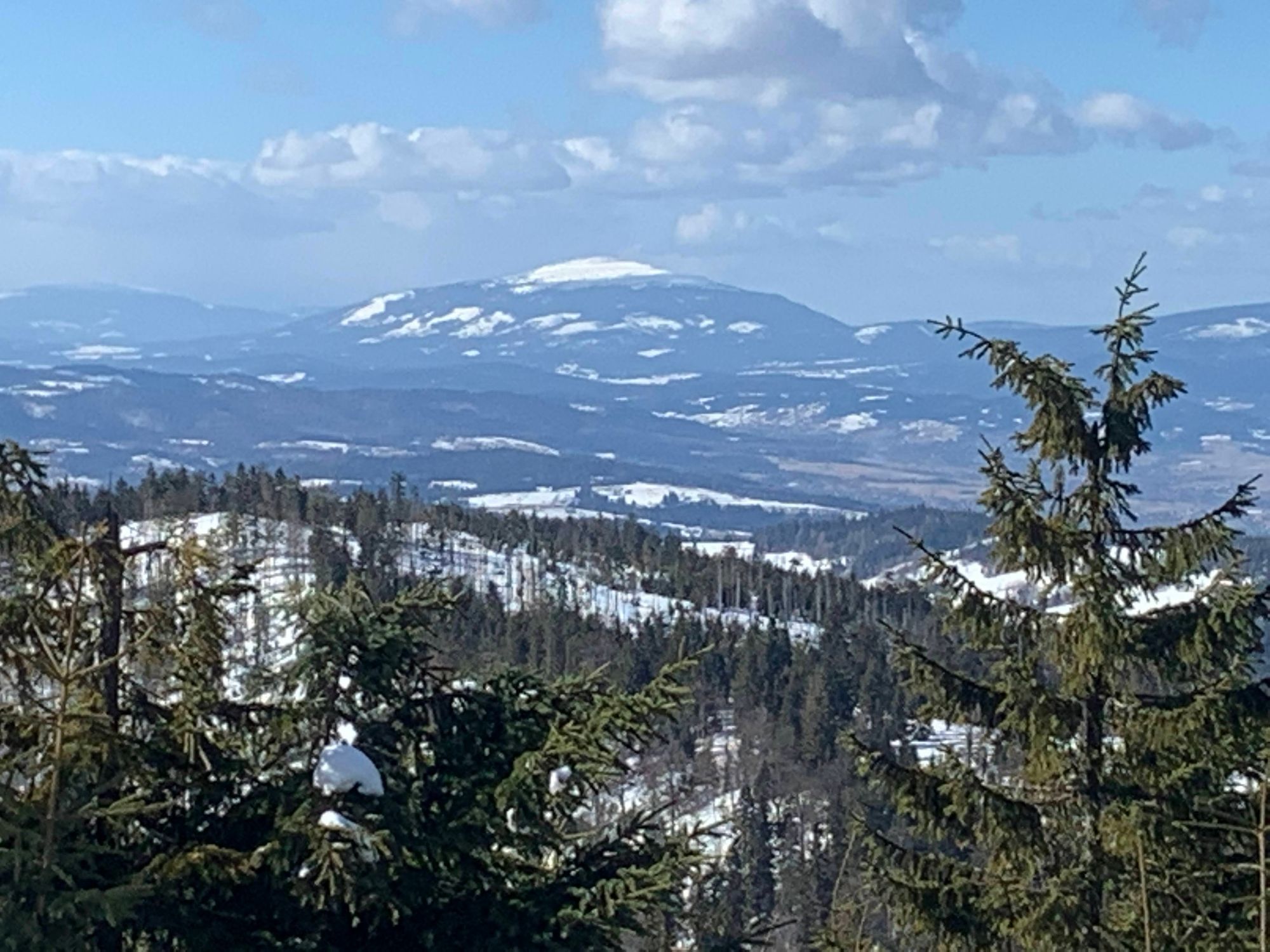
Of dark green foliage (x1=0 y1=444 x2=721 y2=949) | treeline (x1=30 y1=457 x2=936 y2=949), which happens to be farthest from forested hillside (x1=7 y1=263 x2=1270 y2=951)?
treeline (x1=30 y1=457 x2=936 y2=949)

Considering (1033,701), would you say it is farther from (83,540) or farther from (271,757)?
(83,540)

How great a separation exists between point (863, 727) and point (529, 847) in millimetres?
74892

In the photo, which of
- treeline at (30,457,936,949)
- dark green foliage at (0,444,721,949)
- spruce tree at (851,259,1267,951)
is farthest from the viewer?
treeline at (30,457,936,949)

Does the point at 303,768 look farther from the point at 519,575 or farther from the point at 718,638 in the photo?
the point at 519,575

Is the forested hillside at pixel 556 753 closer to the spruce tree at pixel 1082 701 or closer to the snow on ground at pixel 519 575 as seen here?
the spruce tree at pixel 1082 701

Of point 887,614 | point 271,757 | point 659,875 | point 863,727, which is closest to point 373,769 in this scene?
point 271,757

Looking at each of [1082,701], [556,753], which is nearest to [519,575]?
[1082,701]

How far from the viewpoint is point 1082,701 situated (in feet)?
34.4

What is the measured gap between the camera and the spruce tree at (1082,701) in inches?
391

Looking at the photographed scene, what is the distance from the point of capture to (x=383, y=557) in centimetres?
9319

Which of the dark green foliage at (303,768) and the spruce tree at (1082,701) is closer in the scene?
the dark green foliage at (303,768)

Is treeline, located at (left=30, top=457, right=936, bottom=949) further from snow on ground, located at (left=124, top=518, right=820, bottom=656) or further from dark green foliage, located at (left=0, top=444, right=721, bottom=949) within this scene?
dark green foliage, located at (left=0, top=444, right=721, bottom=949)

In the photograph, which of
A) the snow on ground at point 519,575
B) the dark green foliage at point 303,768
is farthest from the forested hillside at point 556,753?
the snow on ground at point 519,575

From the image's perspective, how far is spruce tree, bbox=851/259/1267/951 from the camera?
9.93 m
